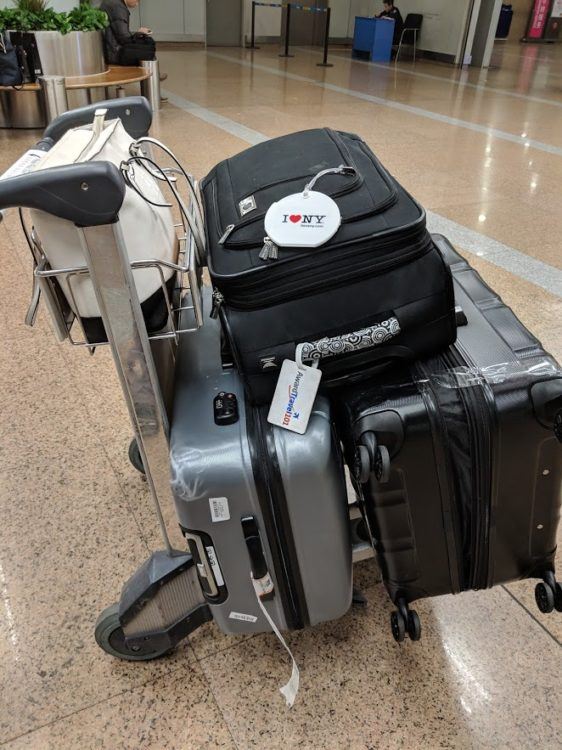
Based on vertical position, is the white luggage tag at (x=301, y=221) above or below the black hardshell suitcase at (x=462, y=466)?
above

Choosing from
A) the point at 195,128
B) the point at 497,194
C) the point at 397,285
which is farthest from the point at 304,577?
the point at 195,128

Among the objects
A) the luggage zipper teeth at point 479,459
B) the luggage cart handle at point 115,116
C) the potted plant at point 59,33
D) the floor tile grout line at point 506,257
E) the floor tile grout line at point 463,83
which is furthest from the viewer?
the floor tile grout line at point 463,83

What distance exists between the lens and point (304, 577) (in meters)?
1.06

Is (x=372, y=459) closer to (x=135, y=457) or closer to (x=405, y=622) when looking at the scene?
(x=405, y=622)

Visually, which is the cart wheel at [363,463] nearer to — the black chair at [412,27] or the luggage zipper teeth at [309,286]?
the luggage zipper teeth at [309,286]

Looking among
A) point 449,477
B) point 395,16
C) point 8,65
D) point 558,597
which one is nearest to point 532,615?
point 558,597

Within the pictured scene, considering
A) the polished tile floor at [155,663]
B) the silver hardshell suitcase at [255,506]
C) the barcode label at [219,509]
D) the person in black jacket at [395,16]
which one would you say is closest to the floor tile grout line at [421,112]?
the person in black jacket at [395,16]

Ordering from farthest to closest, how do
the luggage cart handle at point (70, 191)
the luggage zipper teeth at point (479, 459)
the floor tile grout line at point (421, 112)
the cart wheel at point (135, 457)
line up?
1. the floor tile grout line at point (421, 112)
2. the cart wheel at point (135, 457)
3. the luggage zipper teeth at point (479, 459)
4. the luggage cart handle at point (70, 191)

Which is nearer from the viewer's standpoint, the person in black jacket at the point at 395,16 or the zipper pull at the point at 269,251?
the zipper pull at the point at 269,251

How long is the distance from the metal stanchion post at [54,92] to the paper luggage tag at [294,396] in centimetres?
475

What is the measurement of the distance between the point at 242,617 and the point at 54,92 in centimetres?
501

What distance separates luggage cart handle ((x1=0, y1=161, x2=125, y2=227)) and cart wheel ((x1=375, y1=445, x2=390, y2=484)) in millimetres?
494

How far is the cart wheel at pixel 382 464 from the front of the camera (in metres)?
0.86

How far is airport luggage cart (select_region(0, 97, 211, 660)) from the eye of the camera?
2.41ft
